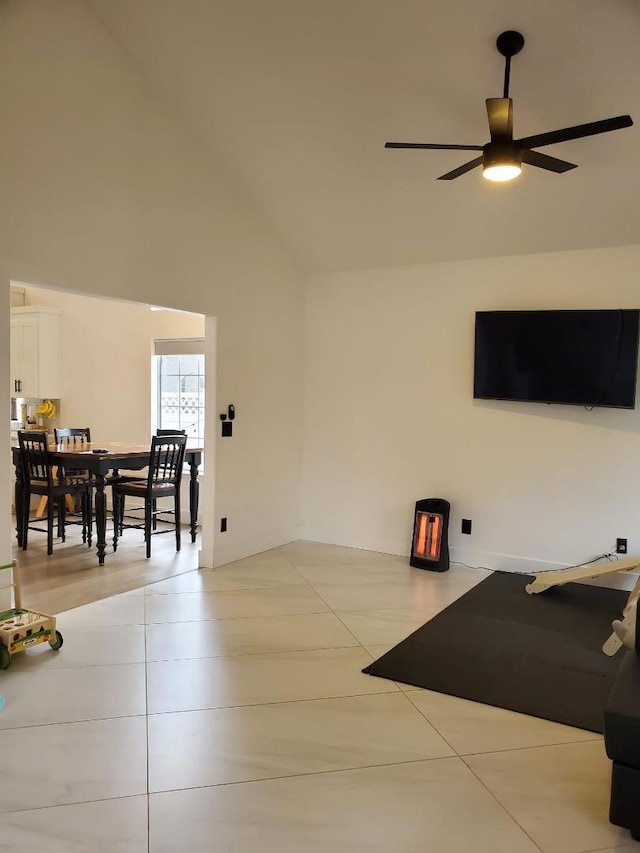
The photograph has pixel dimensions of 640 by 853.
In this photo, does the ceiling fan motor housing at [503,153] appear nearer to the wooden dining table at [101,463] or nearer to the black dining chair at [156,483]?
the black dining chair at [156,483]

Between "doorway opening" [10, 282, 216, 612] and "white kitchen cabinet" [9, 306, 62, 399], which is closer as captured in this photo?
"doorway opening" [10, 282, 216, 612]

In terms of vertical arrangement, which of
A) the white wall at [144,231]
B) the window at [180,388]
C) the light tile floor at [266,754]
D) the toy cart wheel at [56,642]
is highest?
the white wall at [144,231]

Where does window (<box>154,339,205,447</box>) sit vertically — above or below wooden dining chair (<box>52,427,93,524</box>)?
above

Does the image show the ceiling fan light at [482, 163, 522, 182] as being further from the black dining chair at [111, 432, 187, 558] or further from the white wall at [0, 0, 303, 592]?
the black dining chair at [111, 432, 187, 558]

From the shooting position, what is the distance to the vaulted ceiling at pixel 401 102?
3088 millimetres

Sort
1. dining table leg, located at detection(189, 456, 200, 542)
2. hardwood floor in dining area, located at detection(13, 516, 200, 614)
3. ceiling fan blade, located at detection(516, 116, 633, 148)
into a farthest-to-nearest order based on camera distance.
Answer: dining table leg, located at detection(189, 456, 200, 542), hardwood floor in dining area, located at detection(13, 516, 200, 614), ceiling fan blade, located at detection(516, 116, 633, 148)

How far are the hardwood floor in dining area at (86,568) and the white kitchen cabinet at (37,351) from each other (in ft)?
6.24

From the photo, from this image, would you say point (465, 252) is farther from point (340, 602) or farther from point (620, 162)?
point (340, 602)

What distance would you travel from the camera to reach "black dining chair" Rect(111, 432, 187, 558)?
5.34m

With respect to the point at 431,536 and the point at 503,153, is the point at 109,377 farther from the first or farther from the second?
the point at 503,153

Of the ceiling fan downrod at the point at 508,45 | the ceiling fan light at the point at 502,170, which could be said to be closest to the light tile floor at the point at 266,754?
the ceiling fan light at the point at 502,170

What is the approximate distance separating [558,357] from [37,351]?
18.3ft

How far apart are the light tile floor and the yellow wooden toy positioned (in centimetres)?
9

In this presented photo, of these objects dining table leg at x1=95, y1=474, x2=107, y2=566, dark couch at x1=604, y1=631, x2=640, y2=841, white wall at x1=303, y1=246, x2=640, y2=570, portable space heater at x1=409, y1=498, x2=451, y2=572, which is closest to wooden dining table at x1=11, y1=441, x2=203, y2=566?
dining table leg at x1=95, y1=474, x2=107, y2=566
